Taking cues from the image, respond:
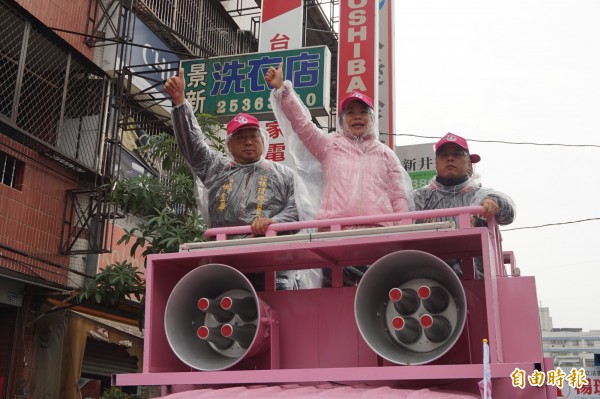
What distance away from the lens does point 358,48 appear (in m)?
10.4

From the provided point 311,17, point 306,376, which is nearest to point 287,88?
point 306,376

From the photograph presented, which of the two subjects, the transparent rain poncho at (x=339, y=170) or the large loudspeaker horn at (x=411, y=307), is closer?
the large loudspeaker horn at (x=411, y=307)

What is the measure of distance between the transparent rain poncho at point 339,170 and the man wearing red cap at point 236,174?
0.54ft

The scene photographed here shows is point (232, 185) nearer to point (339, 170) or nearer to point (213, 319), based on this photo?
point (339, 170)

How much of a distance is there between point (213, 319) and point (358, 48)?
734 centimetres

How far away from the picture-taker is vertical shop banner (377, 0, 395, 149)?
11.0 meters

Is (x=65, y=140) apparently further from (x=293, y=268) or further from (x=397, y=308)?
(x=397, y=308)

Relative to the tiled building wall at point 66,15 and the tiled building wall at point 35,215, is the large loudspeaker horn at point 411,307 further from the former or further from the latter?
the tiled building wall at point 66,15

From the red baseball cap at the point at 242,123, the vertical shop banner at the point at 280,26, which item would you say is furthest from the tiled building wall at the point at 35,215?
the red baseball cap at the point at 242,123

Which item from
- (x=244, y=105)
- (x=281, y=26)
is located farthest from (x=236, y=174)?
(x=281, y=26)

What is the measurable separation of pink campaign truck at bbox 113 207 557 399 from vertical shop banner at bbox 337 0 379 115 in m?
6.44

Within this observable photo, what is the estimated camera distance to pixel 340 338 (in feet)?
12.2

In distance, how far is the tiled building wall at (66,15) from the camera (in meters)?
10.3

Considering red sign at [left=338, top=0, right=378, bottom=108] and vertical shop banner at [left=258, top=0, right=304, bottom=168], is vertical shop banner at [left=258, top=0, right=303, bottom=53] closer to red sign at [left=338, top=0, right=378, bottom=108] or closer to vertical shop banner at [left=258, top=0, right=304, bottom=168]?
vertical shop banner at [left=258, top=0, right=304, bottom=168]
